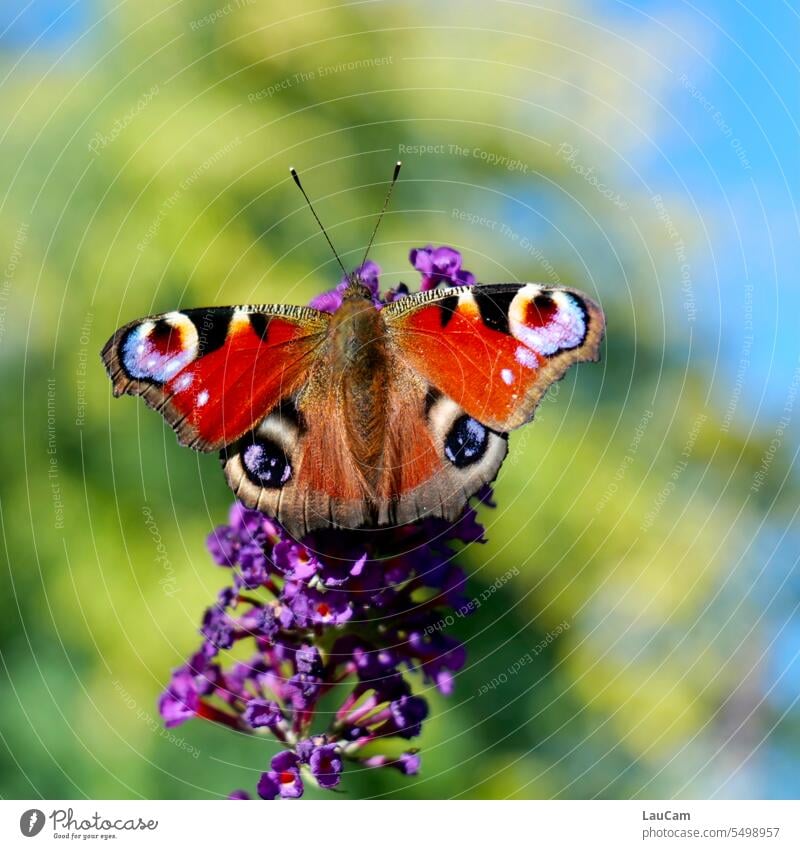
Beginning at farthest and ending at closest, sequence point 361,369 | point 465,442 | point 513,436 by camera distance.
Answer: point 513,436 < point 361,369 < point 465,442

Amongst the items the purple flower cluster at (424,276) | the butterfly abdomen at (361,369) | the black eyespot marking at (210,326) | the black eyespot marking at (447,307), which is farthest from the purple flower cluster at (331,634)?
the black eyespot marking at (210,326)

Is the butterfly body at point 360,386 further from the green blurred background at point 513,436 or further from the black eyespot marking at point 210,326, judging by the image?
the green blurred background at point 513,436

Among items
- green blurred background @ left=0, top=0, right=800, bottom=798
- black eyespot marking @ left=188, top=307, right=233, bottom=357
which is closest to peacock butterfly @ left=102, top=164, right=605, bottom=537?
black eyespot marking @ left=188, top=307, right=233, bottom=357

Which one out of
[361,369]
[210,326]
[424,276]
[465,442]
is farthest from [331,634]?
[424,276]

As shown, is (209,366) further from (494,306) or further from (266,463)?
(494,306)
